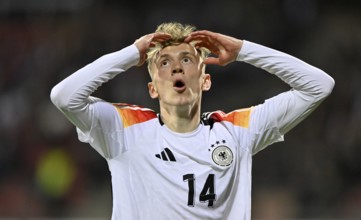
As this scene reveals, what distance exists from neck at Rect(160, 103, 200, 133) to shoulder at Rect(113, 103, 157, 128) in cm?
8

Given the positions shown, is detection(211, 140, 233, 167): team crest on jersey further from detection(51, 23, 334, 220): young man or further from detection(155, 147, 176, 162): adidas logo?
detection(155, 147, 176, 162): adidas logo

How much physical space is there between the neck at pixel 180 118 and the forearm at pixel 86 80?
13.3 inches

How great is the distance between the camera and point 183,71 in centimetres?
376

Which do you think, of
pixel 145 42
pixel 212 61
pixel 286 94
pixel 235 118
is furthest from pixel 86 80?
pixel 286 94

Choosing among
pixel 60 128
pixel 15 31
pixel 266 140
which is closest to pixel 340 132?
pixel 60 128

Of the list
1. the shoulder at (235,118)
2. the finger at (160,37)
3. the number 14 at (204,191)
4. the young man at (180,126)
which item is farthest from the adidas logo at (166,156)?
the finger at (160,37)

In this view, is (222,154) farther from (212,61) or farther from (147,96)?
(147,96)

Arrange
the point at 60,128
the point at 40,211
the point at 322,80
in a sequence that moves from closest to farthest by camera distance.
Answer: the point at 322,80 → the point at 40,211 → the point at 60,128

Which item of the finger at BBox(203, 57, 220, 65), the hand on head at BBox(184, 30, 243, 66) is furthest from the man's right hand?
the finger at BBox(203, 57, 220, 65)

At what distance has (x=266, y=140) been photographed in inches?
153

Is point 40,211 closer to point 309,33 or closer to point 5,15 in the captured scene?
point 5,15

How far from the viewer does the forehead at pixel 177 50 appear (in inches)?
150

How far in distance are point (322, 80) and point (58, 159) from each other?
4.82 m

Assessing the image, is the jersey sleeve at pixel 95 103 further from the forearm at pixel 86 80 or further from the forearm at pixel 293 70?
the forearm at pixel 293 70
